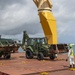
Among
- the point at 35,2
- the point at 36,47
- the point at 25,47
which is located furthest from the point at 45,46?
the point at 35,2

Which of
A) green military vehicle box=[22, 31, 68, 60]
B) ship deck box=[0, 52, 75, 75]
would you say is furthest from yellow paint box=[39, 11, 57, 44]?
ship deck box=[0, 52, 75, 75]

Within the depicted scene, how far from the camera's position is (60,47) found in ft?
63.5

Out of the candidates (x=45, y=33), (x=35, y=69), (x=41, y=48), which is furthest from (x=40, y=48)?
(x=35, y=69)

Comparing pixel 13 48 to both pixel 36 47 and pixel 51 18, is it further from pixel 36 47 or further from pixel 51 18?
pixel 51 18

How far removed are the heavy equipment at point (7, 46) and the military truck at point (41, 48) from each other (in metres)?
1.49

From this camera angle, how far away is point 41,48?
20.1 meters

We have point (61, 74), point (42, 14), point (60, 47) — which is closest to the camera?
point (61, 74)

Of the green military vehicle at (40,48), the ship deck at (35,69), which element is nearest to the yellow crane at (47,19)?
the green military vehicle at (40,48)

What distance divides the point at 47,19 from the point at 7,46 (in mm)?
4626

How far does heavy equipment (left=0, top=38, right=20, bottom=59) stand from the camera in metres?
19.5

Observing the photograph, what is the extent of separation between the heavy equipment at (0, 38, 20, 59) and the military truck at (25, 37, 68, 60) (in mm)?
1489

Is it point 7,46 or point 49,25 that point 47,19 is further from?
point 7,46

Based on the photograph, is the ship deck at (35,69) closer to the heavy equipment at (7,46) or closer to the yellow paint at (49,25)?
the heavy equipment at (7,46)

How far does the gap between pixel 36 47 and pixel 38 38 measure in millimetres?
828
